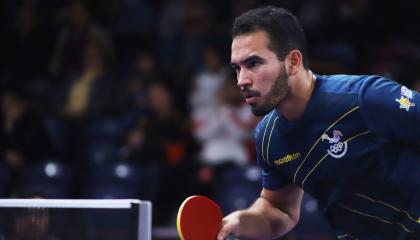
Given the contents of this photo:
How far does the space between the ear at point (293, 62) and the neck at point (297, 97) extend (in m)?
0.03

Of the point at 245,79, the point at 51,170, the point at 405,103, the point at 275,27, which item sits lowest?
the point at 51,170

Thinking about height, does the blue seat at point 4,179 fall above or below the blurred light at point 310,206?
above

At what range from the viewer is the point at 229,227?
3.77m

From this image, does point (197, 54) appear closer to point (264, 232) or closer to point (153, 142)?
point (153, 142)

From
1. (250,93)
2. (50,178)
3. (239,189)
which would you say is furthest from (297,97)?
(50,178)

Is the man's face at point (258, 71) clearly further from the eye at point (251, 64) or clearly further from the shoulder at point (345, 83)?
the shoulder at point (345, 83)

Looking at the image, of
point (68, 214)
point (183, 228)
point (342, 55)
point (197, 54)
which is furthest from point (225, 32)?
point (183, 228)

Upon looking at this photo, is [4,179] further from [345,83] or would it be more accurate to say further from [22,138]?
[345,83]

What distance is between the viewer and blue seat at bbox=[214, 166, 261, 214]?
7.78 m

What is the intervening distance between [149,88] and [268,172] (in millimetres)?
4976

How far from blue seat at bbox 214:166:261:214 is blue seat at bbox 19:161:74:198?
1.54 m

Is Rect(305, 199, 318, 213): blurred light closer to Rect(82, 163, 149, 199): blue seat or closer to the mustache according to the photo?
Rect(82, 163, 149, 199): blue seat

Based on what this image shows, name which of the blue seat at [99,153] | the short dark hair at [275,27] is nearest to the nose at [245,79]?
the short dark hair at [275,27]

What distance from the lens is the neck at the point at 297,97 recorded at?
12.7ft
